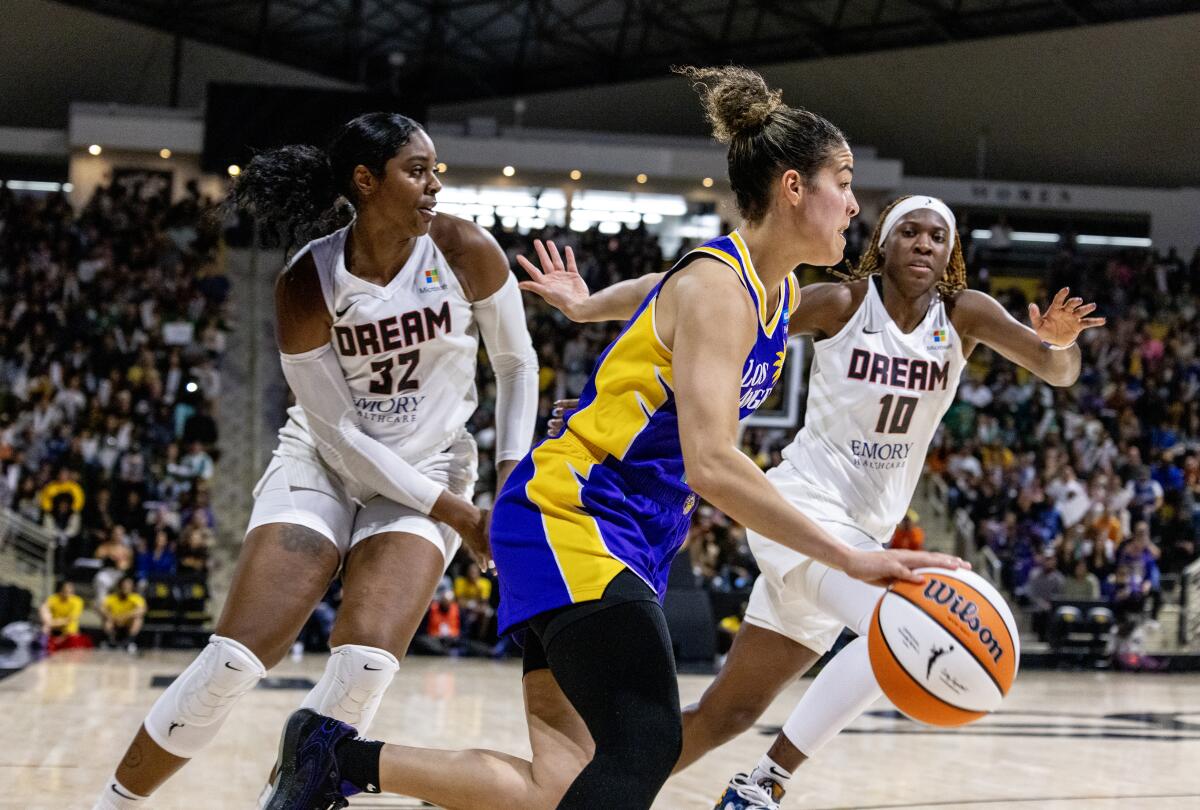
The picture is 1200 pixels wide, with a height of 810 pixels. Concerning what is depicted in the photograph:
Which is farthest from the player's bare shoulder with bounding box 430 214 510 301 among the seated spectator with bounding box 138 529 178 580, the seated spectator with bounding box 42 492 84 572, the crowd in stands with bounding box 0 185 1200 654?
the seated spectator with bounding box 42 492 84 572

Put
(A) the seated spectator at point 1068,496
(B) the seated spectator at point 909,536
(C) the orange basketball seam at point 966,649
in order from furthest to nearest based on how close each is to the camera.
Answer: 1. (A) the seated spectator at point 1068,496
2. (B) the seated spectator at point 909,536
3. (C) the orange basketball seam at point 966,649

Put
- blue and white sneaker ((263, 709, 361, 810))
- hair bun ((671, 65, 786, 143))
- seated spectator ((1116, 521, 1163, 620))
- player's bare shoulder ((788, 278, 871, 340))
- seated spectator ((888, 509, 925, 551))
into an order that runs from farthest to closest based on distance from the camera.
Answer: seated spectator ((1116, 521, 1163, 620))
seated spectator ((888, 509, 925, 551))
player's bare shoulder ((788, 278, 871, 340))
blue and white sneaker ((263, 709, 361, 810))
hair bun ((671, 65, 786, 143))

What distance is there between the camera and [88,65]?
2378 centimetres

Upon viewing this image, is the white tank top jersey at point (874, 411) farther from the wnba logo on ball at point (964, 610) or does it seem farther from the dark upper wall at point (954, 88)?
the dark upper wall at point (954, 88)

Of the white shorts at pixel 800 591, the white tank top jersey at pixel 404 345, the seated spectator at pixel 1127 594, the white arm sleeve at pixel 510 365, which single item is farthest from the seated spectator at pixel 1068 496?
the white tank top jersey at pixel 404 345

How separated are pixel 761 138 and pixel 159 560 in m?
11.2

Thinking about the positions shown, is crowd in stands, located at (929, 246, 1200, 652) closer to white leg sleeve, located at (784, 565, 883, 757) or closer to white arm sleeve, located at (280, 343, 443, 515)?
white leg sleeve, located at (784, 565, 883, 757)

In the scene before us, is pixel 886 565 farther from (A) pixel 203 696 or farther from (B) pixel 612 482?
(A) pixel 203 696

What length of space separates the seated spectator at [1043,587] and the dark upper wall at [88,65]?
53.0 feet

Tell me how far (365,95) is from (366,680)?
1926cm

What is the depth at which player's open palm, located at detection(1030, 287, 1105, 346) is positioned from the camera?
4.34m

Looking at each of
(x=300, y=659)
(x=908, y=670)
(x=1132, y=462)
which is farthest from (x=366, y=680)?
(x=1132, y=462)

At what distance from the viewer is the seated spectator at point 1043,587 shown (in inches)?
547

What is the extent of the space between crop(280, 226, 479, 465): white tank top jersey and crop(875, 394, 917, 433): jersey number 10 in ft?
4.51
